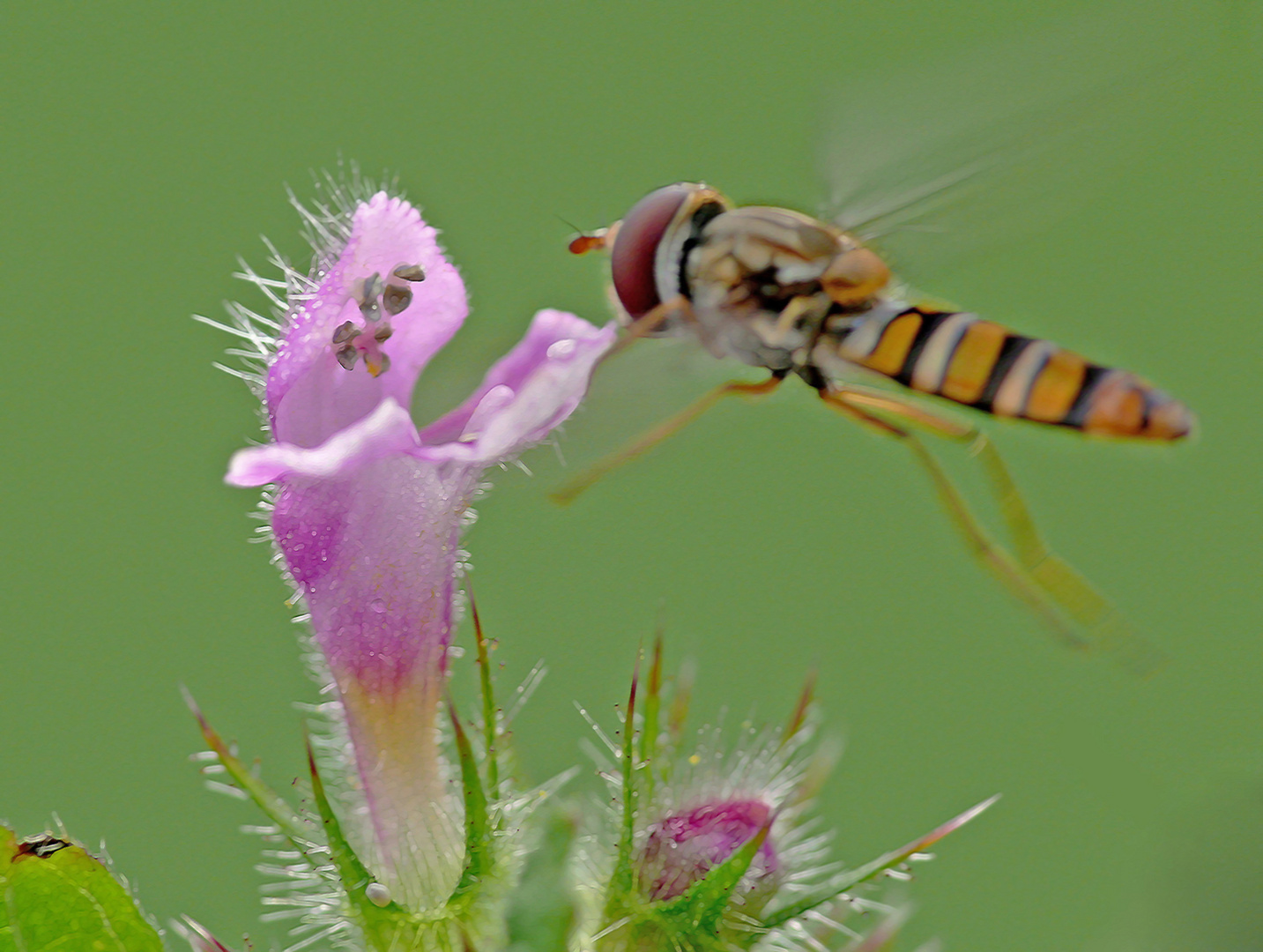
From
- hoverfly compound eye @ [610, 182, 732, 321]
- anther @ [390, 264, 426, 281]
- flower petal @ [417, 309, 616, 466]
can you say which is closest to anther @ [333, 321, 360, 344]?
anther @ [390, 264, 426, 281]

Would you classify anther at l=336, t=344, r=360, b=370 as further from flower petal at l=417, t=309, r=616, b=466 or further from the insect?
the insect

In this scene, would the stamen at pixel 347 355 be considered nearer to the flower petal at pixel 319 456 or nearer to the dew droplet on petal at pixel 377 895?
the flower petal at pixel 319 456

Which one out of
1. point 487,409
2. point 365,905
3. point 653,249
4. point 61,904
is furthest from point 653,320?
point 61,904

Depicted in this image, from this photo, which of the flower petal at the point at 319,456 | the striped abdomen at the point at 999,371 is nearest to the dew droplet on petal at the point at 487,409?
the flower petal at the point at 319,456

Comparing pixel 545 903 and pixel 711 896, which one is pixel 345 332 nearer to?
pixel 545 903

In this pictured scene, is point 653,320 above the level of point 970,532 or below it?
above
